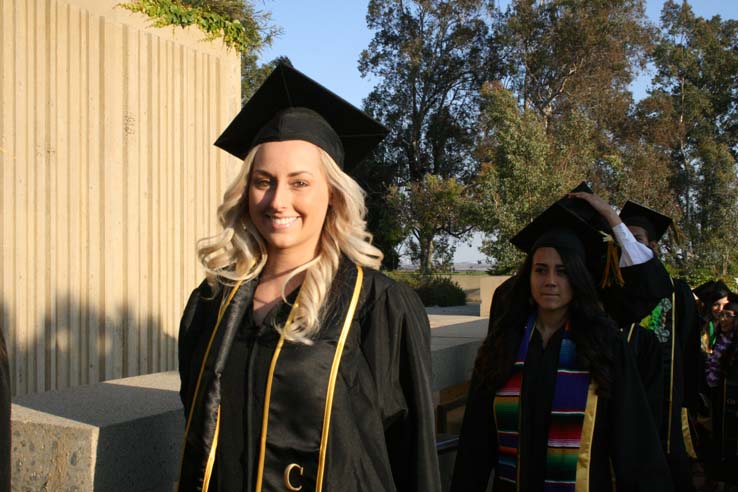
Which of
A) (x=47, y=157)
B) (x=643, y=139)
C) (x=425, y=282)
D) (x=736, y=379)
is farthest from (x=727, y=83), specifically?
(x=47, y=157)

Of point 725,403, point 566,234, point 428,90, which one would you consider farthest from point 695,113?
point 566,234

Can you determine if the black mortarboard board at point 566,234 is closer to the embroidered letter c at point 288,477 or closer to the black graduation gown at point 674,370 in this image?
the black graduation gown at point 674,370

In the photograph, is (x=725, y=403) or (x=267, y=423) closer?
(x=267, y=423)

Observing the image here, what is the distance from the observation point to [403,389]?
6.51 feet

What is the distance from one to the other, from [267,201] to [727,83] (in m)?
42.6

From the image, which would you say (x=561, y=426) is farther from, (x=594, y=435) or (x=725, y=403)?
(x=725, y=403)

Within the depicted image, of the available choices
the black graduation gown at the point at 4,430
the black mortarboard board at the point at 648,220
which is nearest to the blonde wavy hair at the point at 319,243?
the black graduation gown at the point at 4,430

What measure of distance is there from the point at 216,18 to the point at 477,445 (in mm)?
4893

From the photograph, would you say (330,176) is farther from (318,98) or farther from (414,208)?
(414,208)

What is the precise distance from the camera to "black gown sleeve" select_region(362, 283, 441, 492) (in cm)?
194

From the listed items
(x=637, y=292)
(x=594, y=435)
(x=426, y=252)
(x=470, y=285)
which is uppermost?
(x=637, y=292)

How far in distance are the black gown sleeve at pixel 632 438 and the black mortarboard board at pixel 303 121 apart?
A: 1.54 m

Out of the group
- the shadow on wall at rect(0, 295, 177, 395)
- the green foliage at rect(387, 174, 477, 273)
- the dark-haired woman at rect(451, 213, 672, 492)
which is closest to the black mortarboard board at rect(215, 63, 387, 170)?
the dark-haired woman at rect(451, 213, 672, 492)

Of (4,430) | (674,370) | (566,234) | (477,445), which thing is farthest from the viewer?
(674,370)
